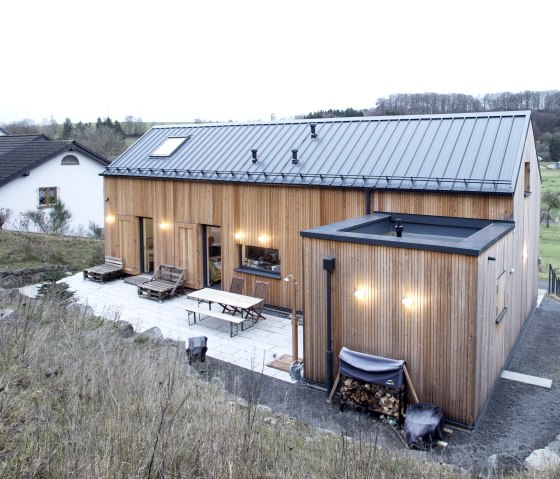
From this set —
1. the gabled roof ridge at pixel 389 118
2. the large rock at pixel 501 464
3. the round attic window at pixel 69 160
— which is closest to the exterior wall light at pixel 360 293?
the large rock at pixel 501 464

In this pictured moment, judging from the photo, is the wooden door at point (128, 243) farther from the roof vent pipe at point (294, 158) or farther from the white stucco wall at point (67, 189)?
the white stucco wall at point (67, 189)

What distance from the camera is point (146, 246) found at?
16125mm

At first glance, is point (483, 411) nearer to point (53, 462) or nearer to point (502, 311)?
point (502, 311)

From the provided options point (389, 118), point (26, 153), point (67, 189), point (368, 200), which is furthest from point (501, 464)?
point (26, 153)

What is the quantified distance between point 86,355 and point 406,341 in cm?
471

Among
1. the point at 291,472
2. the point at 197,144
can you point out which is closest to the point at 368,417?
the point at 291,472

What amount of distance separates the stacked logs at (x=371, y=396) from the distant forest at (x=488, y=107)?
2793 centimetres

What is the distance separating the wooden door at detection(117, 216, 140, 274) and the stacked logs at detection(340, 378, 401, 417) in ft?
33.0

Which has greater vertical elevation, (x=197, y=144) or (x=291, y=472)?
(x=197, y=144)

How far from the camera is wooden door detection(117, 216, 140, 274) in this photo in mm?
16047

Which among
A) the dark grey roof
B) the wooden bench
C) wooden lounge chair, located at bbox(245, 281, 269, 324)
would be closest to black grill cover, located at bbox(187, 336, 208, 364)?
the wooden bench

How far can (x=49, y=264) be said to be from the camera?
16.6 m

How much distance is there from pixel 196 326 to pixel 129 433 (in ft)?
27.9

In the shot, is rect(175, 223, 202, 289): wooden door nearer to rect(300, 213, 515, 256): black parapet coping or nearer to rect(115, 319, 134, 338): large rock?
rect(115, 319, 134, 338): large rock
